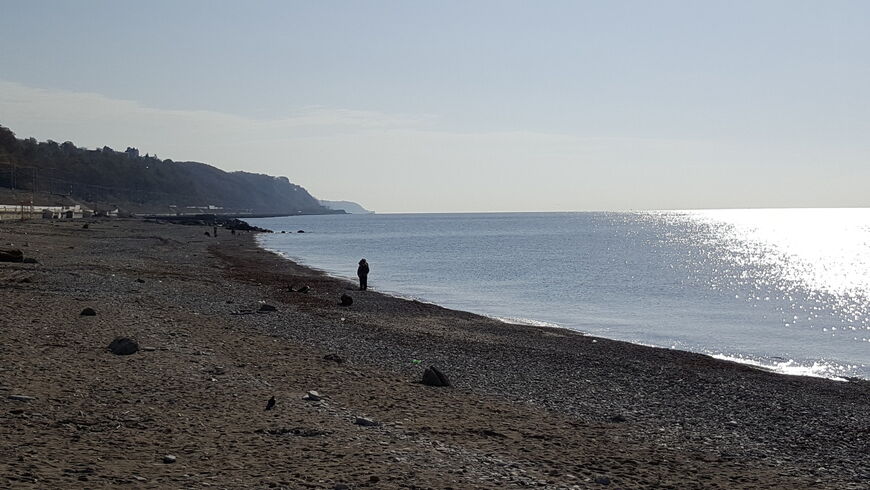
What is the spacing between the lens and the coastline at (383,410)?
9.69 metres

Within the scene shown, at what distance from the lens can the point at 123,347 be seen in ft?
51.3

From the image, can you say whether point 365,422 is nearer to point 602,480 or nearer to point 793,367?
point 602,480

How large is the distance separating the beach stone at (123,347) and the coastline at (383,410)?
1.62 feet

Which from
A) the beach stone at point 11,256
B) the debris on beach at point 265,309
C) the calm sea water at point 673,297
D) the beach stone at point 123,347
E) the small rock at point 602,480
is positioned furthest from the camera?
the beach stone at point 11,256

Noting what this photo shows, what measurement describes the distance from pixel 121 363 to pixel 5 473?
6.62 metres

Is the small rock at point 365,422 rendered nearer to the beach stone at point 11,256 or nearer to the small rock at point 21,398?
the small rock at point 21,398

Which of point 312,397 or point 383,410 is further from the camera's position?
point 312,397

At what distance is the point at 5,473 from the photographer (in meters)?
8.23

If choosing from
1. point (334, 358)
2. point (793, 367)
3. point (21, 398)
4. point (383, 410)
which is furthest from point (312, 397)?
point (793, 367)

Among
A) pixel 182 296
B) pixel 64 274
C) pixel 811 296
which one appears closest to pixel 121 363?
pixel 182 296

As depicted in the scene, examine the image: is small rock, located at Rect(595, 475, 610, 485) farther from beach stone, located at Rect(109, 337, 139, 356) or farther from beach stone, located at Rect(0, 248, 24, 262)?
beach stone, located at Rect(0, 248, 24, 262)

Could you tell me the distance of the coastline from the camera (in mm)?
9688

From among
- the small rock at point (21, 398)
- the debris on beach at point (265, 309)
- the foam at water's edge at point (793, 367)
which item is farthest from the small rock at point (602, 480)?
the debris on beach at point (265, 309)

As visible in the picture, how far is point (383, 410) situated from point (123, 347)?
5767 millimetres
